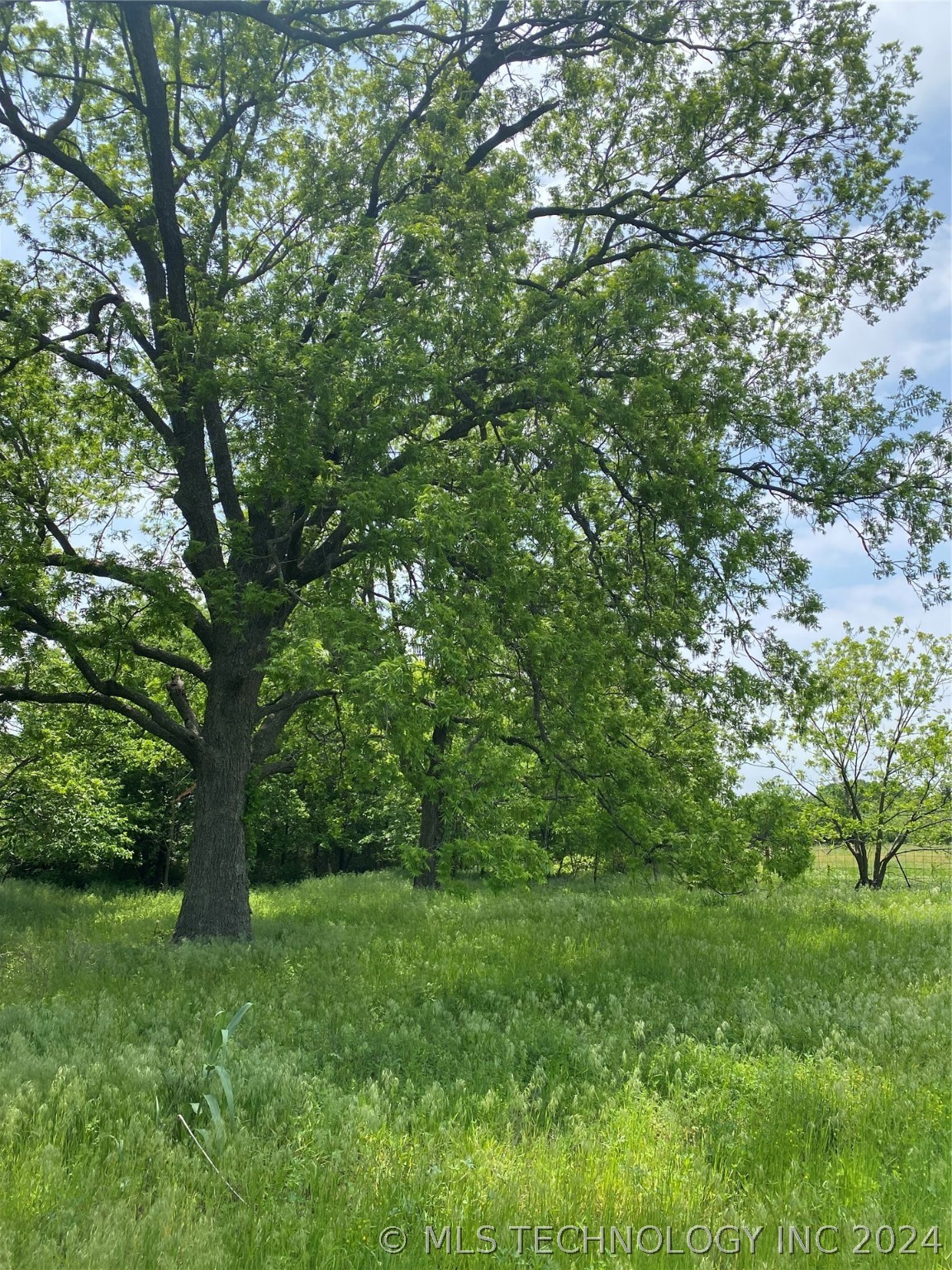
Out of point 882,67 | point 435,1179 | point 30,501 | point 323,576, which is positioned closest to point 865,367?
point 882,67

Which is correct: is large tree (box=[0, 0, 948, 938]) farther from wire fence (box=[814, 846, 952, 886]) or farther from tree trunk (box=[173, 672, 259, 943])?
wire fence (box=[814, 846, 952, 886])

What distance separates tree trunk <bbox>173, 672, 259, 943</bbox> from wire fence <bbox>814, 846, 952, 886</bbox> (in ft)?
59.4

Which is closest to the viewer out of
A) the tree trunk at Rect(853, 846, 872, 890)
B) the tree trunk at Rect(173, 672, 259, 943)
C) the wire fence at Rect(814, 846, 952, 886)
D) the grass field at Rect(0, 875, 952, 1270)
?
the grass field at Rect(0, 875, 952, 1270)

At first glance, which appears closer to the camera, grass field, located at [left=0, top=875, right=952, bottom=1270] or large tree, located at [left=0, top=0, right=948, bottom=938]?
grass field, located at [left=0, top=875, right=952, bottom=1270]

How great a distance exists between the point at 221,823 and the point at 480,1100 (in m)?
7.55

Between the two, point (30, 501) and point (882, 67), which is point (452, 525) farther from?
point (882, 67)

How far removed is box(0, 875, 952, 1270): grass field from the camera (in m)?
3.64

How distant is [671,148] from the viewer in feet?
39.2

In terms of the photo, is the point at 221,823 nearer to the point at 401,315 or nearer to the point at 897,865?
the point at 401,315

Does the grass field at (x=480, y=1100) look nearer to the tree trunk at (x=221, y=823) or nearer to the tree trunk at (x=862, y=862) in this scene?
the tree trunk at (x=221, y=823)

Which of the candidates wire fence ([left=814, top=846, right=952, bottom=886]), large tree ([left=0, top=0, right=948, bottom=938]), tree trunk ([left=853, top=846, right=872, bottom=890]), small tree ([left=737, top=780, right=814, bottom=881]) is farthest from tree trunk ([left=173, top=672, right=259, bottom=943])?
wire fence ([left=814, top=846, right=952, bottom=886])

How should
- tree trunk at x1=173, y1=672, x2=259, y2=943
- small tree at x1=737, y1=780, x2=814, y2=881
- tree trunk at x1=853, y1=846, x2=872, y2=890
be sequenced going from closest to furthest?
small tree at x1=737, y1=780, x2=814, y2=881 < tree trunk at x1=173, y1=672, x2=259, y2=943 < tree trunk at x1=853, y1=846, x2=872, y2=890

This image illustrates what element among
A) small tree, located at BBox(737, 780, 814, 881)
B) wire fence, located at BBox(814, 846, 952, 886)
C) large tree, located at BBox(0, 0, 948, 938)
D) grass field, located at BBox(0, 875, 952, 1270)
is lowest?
wire fence, located at BBox(814, 846, 952, 886)

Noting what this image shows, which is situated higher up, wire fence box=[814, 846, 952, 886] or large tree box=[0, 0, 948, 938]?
large tree box=[0, 0, 948, 938]
